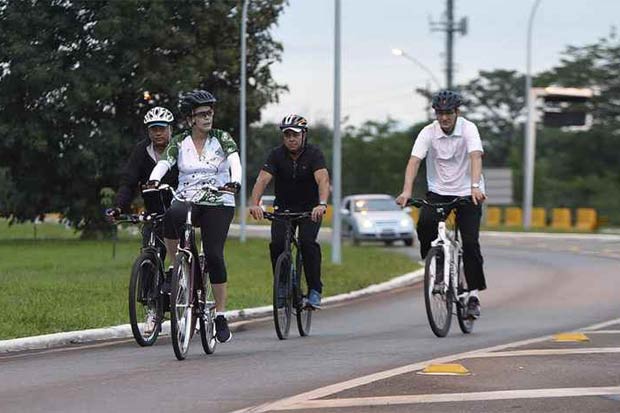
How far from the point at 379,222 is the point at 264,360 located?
26839mm

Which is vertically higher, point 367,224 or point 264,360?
point 264,360

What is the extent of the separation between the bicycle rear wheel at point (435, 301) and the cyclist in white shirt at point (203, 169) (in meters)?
1.86

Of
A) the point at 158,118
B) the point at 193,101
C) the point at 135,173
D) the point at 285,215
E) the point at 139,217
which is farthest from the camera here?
the point at 285,215

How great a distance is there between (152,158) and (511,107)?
282 feet

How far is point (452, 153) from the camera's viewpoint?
1178 centimetres

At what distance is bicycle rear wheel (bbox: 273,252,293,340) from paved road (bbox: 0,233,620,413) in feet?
0.53

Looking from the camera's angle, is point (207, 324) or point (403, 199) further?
point (403, 199)

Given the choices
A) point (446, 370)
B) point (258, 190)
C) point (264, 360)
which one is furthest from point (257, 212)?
point (446, 370)

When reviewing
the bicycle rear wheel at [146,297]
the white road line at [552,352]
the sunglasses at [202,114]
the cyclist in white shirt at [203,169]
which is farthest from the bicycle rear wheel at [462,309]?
the sunglasses at [202,114]

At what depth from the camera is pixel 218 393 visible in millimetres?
8172

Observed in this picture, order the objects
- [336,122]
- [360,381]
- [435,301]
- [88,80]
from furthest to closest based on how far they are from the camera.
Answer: [88,80] → [336,122] → [435,301] → [360,381]

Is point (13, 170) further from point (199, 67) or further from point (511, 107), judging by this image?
point (511, 107)

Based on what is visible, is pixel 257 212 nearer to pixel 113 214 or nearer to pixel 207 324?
pixel 113 214

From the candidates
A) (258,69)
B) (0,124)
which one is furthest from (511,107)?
(0,124)
